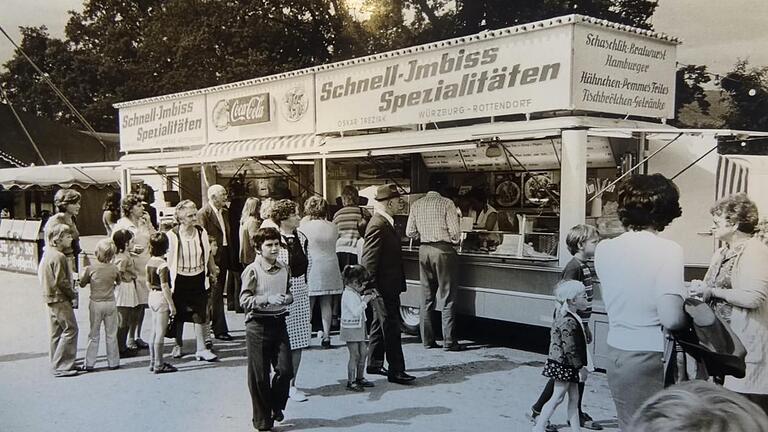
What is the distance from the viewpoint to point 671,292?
2.19m

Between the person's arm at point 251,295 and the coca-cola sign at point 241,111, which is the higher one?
the coca-cola sign at point 241,111

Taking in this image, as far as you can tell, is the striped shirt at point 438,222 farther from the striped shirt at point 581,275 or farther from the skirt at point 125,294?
the skirt at point 125,294

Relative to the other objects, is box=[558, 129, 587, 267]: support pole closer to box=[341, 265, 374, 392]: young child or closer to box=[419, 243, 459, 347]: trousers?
box=[419, 243, 459, 347]: trousers

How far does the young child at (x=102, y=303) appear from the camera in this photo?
4.99 m

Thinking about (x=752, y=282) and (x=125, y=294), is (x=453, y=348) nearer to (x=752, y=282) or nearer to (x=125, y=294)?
(x=125, y=294)

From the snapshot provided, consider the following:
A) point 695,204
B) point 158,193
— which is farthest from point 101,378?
point 158,193

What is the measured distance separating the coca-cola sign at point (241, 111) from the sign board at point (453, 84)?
4.14 feet

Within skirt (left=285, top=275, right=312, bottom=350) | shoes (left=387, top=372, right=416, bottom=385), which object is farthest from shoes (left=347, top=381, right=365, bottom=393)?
skirt (left=285, top=275, right=312, bottom=350)

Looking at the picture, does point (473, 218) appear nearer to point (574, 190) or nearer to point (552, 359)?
point (574, 190)

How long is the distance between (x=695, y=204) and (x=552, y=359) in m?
2.91

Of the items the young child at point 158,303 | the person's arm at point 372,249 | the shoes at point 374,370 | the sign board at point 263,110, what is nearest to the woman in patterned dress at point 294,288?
the person's arm at point 372,249

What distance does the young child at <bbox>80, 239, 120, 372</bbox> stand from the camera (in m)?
4.99

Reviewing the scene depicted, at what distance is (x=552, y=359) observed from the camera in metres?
3.63

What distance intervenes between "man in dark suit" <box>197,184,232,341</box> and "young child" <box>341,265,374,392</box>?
1.91 meters
